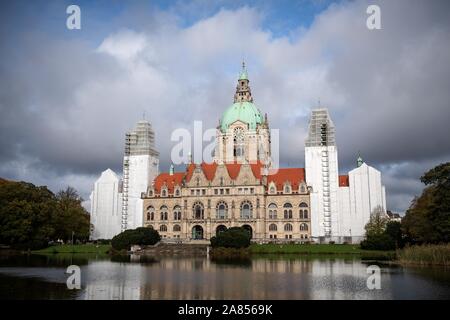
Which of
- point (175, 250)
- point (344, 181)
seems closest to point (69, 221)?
point (175, 250)

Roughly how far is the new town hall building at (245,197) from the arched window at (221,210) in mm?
177

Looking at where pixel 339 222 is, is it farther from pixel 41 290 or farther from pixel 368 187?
pixel 41 290

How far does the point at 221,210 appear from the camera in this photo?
3337 inches

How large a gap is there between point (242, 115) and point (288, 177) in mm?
19996

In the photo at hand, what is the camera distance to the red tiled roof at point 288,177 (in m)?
84.3

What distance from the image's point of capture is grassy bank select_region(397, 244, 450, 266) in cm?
3906

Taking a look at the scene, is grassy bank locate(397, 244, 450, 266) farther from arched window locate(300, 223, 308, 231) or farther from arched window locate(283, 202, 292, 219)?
arched window locate(283, 202, 292, 219)

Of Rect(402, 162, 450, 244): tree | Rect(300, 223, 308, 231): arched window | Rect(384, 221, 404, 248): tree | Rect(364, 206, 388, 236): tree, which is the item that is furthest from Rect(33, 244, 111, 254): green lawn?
Rect(402, 162, 450, 244): tree

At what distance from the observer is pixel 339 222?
81062 mm

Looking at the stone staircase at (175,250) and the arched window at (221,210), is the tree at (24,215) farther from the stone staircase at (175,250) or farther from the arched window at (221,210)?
the arched window at (221,210)

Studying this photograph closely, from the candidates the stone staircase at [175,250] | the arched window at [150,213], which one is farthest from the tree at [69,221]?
the stone staircase at [175,250]
